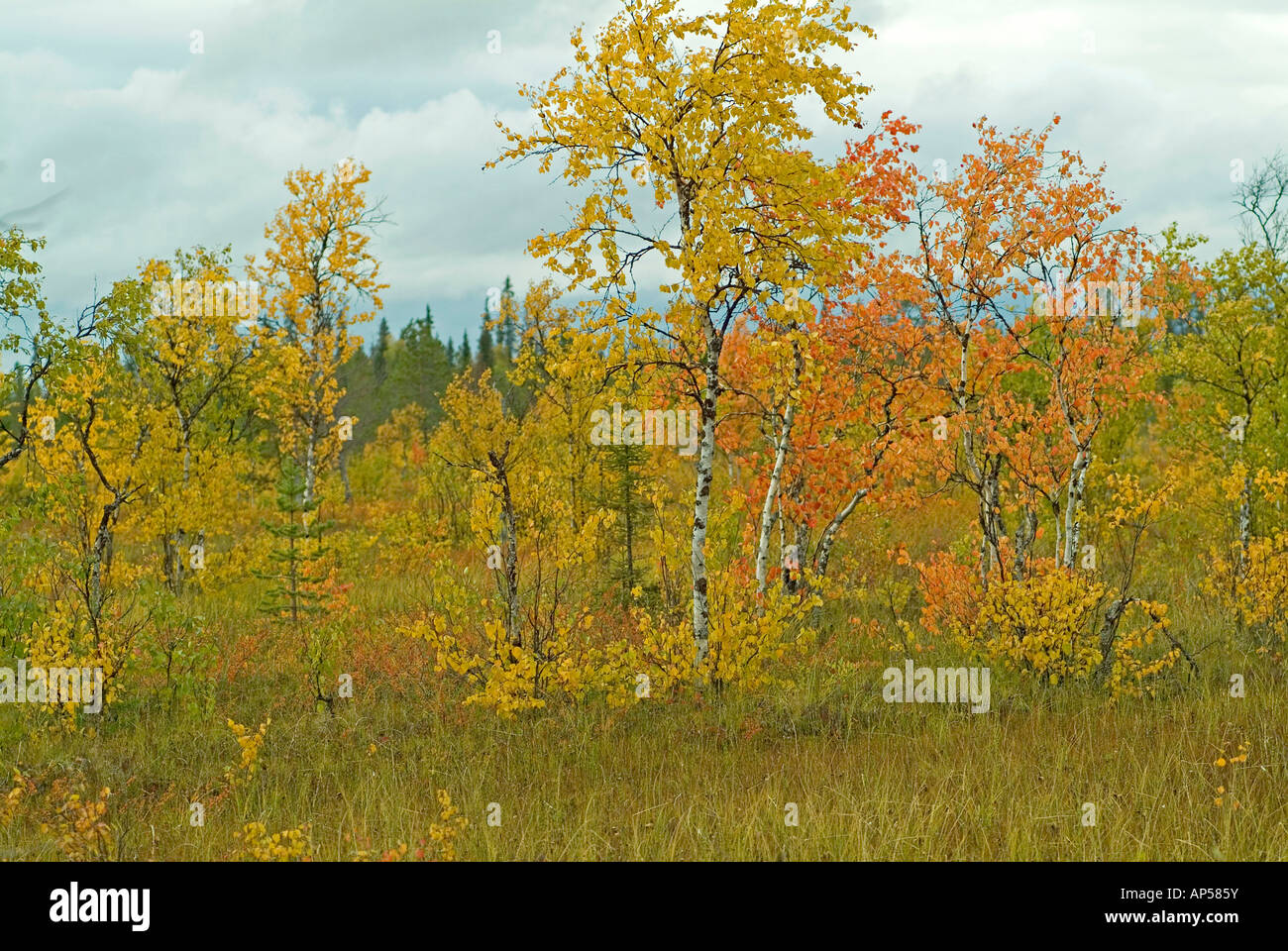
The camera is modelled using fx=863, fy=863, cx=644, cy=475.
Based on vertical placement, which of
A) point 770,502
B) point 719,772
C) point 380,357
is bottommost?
point 719,772

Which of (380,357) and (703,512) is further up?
(380,357)

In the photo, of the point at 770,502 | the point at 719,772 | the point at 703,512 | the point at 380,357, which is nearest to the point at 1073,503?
the point at 770,502

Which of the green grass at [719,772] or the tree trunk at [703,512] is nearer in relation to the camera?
the green grass at [719,772]

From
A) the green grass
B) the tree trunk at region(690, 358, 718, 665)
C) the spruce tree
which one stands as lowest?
the green grass

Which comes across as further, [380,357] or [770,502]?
[380,357]

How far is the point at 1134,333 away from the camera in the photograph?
36.1ft

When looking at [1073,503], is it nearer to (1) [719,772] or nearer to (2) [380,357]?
(1) [719,772]

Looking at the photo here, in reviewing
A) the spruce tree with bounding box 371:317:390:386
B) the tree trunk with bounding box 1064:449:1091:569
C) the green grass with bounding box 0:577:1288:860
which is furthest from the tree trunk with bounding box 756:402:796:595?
the spruce tree with bounding box 371:317:390:386

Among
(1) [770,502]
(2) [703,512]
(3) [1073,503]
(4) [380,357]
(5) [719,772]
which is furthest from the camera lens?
(4) [380,357]

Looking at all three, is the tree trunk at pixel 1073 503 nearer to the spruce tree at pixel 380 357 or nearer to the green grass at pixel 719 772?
the green grass at pixel 719 772

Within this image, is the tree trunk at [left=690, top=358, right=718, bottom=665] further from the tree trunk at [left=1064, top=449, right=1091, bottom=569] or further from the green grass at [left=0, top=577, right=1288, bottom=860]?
the tree trunk at [left=1064, top=449, right=1091, bottom=569]

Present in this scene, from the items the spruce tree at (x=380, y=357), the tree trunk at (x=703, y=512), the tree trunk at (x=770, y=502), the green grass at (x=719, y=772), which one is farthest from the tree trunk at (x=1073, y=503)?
the spruce tree at (x=380, y=357)

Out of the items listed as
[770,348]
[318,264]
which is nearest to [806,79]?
[770,348]

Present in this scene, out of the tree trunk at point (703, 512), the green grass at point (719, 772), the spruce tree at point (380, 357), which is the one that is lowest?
the green grass at point (719, 772)
